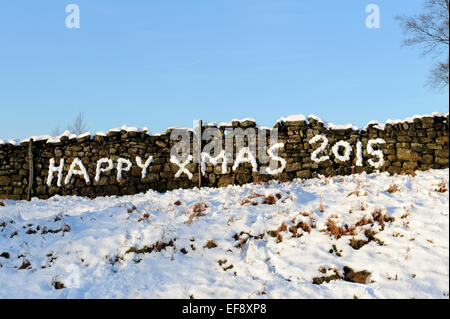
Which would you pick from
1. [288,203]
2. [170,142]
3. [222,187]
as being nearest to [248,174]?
[222,187]

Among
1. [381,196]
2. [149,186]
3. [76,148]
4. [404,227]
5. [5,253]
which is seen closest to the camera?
[404,227]

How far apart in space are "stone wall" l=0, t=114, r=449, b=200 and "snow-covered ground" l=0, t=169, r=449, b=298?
334 cm

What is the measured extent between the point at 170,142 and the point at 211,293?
8456mm

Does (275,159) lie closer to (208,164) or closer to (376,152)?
(208,164)

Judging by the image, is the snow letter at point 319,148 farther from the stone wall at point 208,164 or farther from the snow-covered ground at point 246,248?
the snow-covered ground at point 246,248

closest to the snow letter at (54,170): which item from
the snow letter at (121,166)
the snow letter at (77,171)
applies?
the snow letter at (77,171)

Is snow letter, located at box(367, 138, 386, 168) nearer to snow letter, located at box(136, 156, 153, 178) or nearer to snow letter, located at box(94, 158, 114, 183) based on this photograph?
snow letter, located at box(136, 156, 153, 178)

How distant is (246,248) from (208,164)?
21.3 ft

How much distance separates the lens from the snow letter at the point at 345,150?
1162 centimetres

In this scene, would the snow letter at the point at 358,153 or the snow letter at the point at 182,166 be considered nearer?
the snow letter at the point at 358,153

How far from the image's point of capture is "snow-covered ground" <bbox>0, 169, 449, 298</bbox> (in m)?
4.76

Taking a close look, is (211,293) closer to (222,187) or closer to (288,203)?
Result: (288,203)

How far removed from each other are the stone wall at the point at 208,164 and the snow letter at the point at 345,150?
0.38 ft
